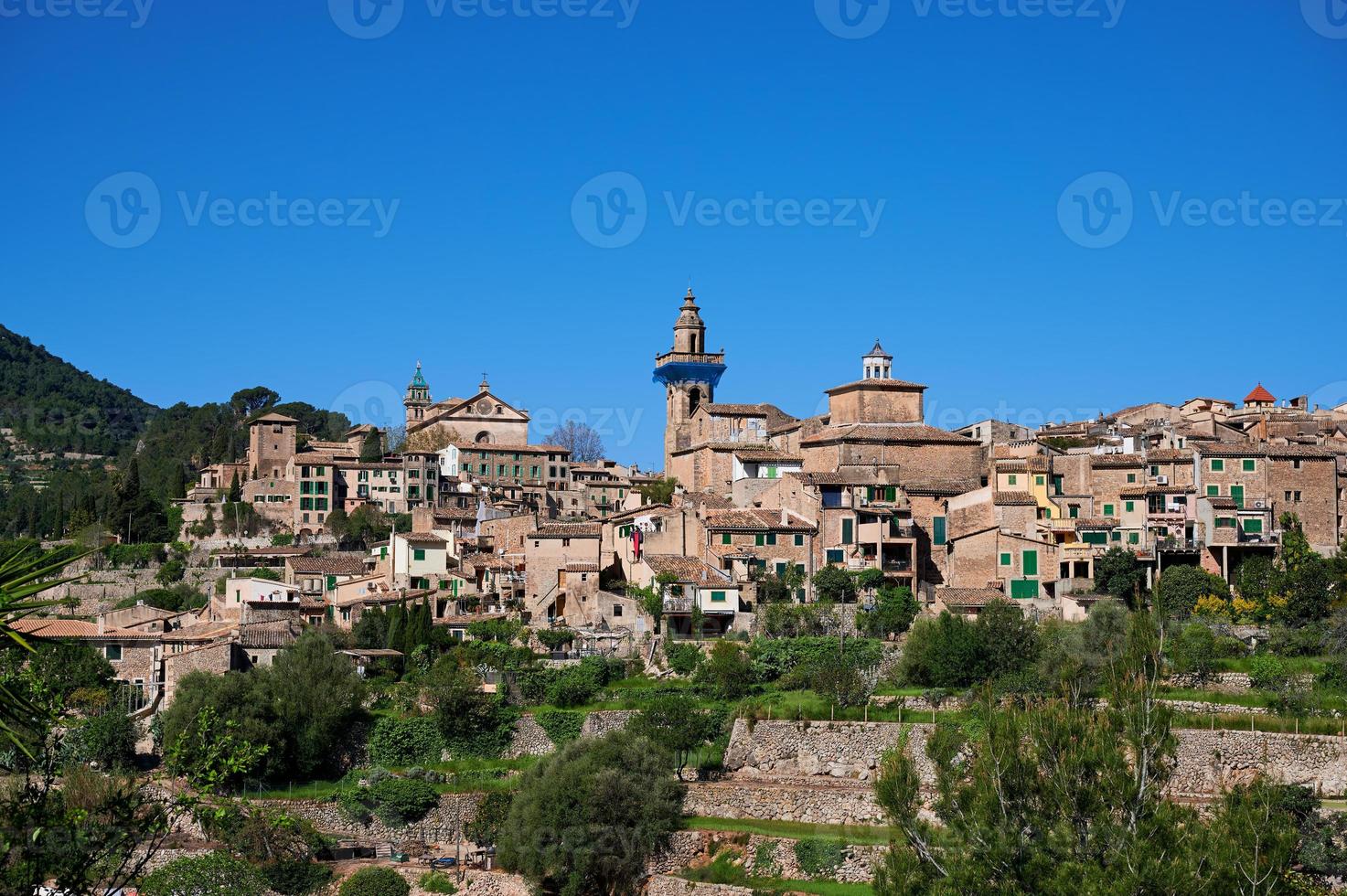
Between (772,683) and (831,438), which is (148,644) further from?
(831,438)

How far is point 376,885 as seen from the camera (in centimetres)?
3020

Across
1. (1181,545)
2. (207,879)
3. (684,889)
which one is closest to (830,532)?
(1181,545)

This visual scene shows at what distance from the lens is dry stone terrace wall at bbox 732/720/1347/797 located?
99.9ft

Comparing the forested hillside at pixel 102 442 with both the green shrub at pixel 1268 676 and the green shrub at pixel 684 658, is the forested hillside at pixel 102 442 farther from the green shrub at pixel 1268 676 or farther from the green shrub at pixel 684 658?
the green shrub at pixel 1268 676

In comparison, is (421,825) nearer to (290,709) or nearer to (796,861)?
(290,709)

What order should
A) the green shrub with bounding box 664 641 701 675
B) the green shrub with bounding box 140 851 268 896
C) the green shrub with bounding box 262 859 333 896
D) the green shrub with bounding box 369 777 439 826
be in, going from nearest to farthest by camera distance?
the green shrub with bounding box 140 851 268 896 < the green shrub with bounding box 262 859 333 896 < the green shrub with bounding box 369 777 439 826 < the green shrub with bounding box 664 641 701 675

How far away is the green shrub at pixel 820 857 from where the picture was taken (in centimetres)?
2919

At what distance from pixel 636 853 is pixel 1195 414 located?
37450 millimetres

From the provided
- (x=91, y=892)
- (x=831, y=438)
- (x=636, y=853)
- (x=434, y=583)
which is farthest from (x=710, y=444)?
(x=91, y=892)

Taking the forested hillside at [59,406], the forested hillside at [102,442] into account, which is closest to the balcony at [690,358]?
the forested hillside at [102,442]

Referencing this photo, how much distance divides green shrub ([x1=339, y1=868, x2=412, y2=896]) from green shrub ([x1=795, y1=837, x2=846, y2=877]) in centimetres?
751

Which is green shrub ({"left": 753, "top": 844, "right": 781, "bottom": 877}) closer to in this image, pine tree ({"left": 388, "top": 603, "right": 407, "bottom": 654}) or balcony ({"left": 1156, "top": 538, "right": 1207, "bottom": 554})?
pine tree ({"left": 388, "top": 603, "right": 407, "bottom": 654})

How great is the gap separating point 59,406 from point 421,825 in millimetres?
112798

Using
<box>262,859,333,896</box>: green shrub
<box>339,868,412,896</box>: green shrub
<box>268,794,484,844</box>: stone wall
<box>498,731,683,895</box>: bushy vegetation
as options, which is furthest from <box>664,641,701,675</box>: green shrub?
<box>262,859,333,896</box>: green shrub
